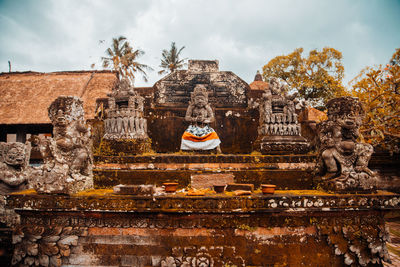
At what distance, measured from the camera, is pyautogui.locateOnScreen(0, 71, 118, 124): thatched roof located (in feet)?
41.4

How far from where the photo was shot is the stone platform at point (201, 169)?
519cm

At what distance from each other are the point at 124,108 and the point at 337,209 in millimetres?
5335

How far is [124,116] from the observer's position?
6.14 meters

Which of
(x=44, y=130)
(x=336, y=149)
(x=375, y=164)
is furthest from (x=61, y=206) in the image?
(x=44, y=130)

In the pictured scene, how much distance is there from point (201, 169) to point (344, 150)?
2.84m

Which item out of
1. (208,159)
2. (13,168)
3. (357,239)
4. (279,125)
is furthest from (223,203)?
(13,168)

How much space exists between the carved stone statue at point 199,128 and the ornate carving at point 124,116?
4.01 ft

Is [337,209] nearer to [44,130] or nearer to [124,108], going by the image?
[124,108]

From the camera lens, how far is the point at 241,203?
352 centimetres

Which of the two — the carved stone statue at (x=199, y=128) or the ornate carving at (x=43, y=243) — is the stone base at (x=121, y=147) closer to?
the carved stone statue at (x=199, y=128)

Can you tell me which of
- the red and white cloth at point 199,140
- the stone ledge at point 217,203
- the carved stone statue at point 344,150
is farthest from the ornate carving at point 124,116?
the carved stone statue at point 344,150

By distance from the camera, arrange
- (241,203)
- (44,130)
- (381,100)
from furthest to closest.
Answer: (44,130) < (381,100) < (241,203)

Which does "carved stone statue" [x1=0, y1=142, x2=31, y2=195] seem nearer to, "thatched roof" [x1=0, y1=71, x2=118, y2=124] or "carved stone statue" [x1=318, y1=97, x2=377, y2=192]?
"carved stone statue" [x1=318, y1=97, x2=377, y2=192]

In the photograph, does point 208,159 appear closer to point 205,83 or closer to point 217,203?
point 217,203
